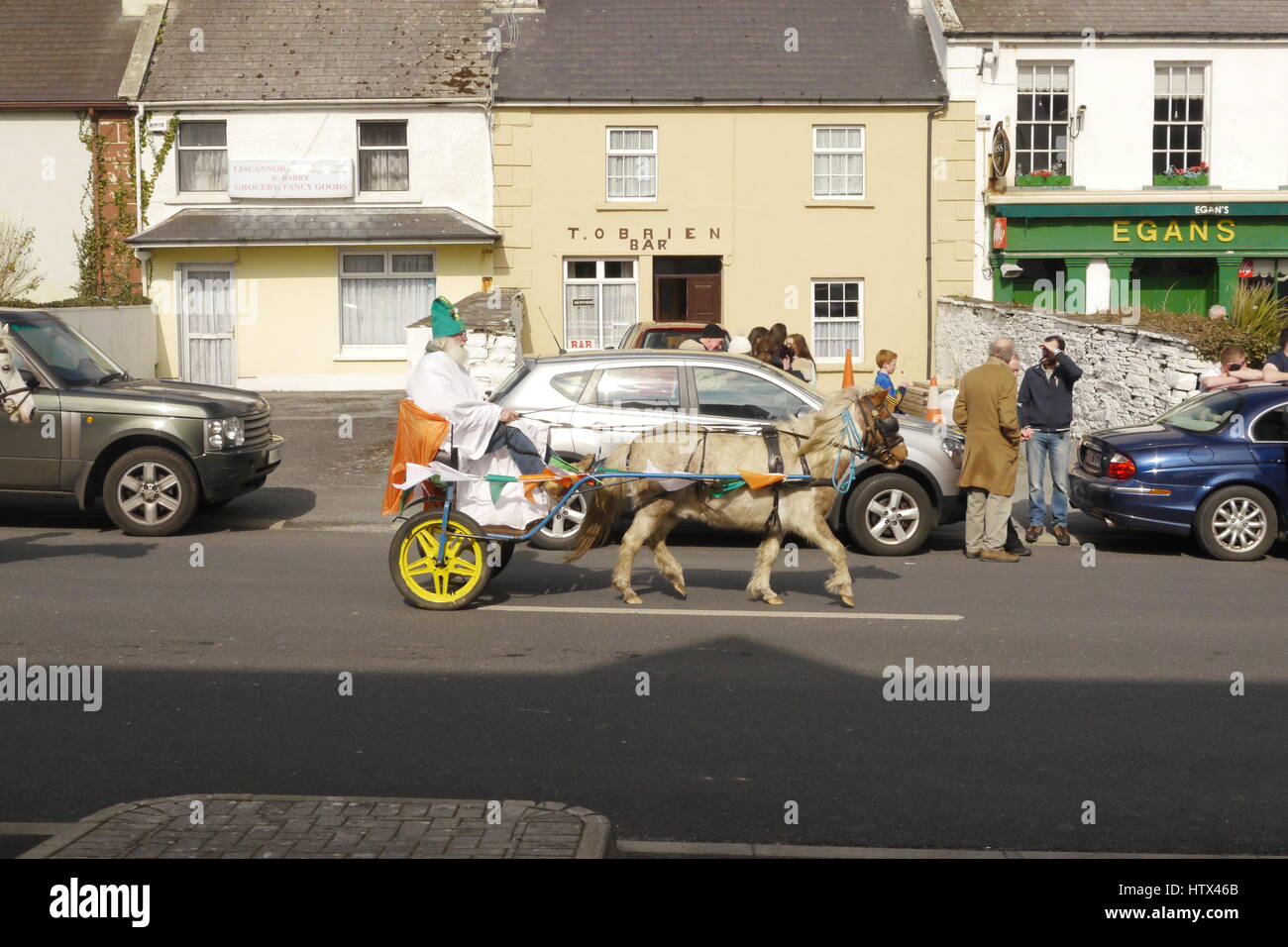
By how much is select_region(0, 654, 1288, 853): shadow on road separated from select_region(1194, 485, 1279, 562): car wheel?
212 inches

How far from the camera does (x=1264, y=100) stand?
91.5 feet

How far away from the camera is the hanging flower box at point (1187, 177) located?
27766 millimetres

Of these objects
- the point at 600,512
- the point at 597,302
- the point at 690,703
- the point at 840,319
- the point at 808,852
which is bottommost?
the point at 808,852

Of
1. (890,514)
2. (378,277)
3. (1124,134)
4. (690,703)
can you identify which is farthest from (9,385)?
(1124,134)

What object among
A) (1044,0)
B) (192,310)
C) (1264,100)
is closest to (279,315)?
(192,310)

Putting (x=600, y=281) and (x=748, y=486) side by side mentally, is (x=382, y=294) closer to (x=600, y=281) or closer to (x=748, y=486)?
(x=600, y=281)

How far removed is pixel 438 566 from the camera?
9742 mm

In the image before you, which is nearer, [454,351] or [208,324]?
[454,351]

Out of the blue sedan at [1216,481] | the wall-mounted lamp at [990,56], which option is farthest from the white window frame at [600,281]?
the blue sedan at [1216,481]

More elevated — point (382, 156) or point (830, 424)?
point (382, 156)

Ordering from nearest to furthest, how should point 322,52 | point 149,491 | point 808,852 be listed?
point 808,852 → point 149,491 → point 322,52

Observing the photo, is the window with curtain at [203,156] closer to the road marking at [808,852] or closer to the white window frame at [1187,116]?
the white window frame at [1187,116]

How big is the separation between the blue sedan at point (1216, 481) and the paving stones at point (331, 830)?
30.7ft

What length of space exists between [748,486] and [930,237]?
1993cm
